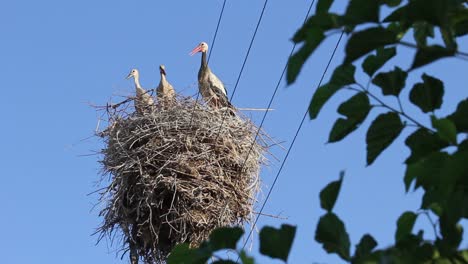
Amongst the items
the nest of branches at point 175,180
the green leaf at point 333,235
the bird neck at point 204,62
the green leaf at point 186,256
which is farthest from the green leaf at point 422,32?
the bird neck at point 204,62

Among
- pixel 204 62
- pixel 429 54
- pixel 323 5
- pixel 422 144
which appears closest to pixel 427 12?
pixel 429 54

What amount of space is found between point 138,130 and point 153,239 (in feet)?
2.72

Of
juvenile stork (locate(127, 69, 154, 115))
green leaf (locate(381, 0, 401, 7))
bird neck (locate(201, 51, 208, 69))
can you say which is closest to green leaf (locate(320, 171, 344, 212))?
green leaf (locate(381, 0, 401, 7))

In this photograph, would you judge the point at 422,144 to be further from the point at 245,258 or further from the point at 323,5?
the point at 245,258

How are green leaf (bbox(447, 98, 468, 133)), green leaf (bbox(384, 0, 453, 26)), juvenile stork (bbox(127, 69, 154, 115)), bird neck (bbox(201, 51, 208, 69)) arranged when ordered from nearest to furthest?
green leaf (bbox(384, 0, 453, 26)), green leaf (bbox(447, 98, 468, 133)), juvenile stork (bbox(127, 69, 154, 115)), bird neck (bbox(201, 51, 208, 69))

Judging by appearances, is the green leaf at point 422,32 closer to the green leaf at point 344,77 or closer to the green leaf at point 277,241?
the green leaf at point 344,77

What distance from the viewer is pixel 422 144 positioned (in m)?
1.45

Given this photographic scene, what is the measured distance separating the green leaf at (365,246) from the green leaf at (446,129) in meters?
0.17

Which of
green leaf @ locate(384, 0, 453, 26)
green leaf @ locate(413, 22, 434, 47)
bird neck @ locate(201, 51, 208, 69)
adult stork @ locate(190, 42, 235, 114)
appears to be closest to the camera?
green leaf @ locate(384, 0, 453, 26)

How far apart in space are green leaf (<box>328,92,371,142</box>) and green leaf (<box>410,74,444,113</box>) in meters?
0.07

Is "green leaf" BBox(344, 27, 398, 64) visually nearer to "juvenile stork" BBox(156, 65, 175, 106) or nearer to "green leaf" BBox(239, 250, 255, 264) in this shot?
"green leaf" BBox(239, 250, 255, 264)

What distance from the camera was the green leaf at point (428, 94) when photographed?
1459mm

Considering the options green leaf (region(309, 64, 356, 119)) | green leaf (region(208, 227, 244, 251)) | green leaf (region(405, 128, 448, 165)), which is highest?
green leaf (region(309, 64, 356, 119))

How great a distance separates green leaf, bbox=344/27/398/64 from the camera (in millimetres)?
1267
